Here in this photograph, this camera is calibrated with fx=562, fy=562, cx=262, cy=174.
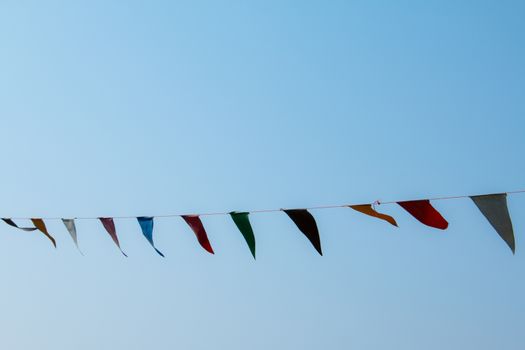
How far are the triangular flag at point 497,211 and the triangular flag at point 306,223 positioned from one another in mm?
1499

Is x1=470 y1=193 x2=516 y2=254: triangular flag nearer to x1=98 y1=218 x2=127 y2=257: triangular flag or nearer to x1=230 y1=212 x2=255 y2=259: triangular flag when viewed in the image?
x1=230 y1=212 x2=255 y2=259: triangular flag

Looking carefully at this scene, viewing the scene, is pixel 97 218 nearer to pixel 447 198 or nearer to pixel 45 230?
pixel 45 230

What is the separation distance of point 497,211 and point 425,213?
1.99 feet

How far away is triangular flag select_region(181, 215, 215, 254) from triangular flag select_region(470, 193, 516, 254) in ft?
9.03

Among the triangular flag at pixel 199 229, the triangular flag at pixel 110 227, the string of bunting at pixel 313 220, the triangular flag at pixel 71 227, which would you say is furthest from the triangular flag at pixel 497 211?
the triangular flag at pixel 71 227

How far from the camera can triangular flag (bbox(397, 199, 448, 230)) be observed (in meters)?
4.95

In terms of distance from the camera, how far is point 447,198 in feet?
16.1

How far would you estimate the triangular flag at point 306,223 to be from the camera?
547cm

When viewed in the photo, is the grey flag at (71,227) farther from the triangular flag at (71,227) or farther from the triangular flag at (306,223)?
the triangular flag at (306,223)

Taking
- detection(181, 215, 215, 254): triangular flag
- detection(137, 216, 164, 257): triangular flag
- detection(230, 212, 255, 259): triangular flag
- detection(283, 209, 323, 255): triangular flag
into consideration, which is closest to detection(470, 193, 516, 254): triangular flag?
detection(283, 209, 323, 255): triangular flag

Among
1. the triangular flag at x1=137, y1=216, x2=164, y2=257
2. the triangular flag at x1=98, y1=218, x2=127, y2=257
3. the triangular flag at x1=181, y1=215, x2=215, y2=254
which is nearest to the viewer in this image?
the triangular flag at x1=181, y1=215, x2=215, y2=254

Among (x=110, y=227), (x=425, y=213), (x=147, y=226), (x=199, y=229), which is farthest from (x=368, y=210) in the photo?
(x=110, y=227)

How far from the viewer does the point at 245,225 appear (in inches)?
225

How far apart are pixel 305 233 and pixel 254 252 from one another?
1.77ft
